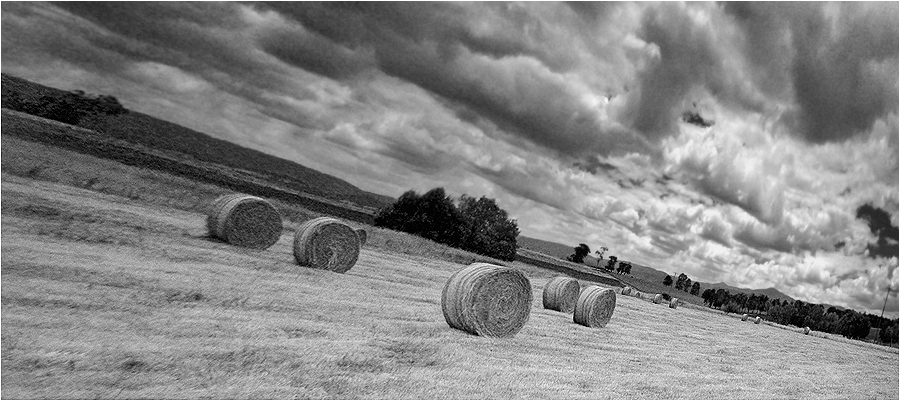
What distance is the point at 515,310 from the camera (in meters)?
9.84

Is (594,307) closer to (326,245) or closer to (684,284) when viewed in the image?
(326,245)

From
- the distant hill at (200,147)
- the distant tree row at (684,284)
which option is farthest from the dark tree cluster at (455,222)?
the distant tree row at (684,284)

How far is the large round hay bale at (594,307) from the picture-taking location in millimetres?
13656

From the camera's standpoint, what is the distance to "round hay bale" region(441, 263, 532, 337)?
30.2ft

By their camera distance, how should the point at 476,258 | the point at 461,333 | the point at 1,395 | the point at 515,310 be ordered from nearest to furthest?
the point at 1,395, the point at 461,333, the point at 515,310, the point at 476,258

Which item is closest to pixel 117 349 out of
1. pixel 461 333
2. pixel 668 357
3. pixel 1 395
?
pixel 1 395

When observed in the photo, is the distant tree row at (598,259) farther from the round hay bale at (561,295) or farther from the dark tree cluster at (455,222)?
the round hay bale at (561,295)

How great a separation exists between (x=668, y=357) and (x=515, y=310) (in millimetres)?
3436

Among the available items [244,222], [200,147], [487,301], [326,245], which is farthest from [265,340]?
[200,147]

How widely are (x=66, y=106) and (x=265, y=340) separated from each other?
5611 cm

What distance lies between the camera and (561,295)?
1634cm

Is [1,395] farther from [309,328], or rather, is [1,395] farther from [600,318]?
[600,318]

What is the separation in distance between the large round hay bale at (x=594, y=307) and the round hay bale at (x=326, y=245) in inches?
276

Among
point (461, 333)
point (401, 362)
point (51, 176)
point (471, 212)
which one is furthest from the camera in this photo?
point (471, 212)
